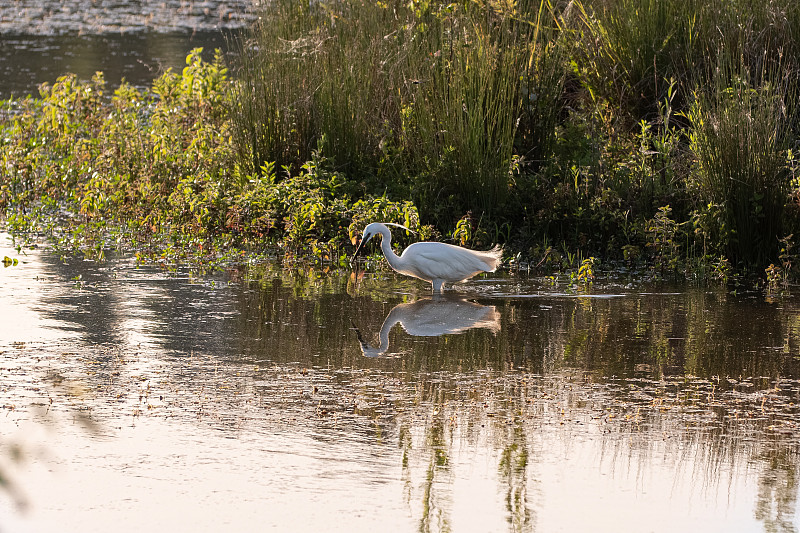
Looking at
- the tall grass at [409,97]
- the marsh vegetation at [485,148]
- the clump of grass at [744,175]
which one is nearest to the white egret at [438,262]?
the marsh vegetation at [485,148]

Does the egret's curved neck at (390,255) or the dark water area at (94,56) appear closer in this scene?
the egret's curved neck at (390,255)

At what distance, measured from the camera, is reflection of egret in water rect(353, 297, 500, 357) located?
6996 mm

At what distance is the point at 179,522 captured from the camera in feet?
13.9

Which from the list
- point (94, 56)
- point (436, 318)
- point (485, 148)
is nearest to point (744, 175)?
point (485, 148)

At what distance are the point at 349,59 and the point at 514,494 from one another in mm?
6617


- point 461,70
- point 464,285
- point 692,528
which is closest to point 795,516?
point 692,528

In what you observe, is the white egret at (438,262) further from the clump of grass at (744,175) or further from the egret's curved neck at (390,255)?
the clump of grass at (744,175)

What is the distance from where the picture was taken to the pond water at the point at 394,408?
4387 mm

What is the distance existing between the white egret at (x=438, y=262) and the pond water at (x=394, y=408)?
166 millimetres

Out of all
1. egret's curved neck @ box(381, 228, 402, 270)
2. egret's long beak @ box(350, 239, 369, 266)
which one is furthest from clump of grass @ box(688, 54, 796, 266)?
egret's long beak @ box(350, 239, 369, 266)

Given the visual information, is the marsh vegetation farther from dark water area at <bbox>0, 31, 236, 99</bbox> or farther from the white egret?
dark water area at <bbox>0, 31, 236, 99</bbox>

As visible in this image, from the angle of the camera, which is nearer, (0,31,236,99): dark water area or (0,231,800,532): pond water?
(0,231,800,532): pond water

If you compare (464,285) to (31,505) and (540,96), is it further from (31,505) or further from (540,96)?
(31,505)

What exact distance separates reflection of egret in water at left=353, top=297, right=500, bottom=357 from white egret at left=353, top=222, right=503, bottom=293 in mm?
170
